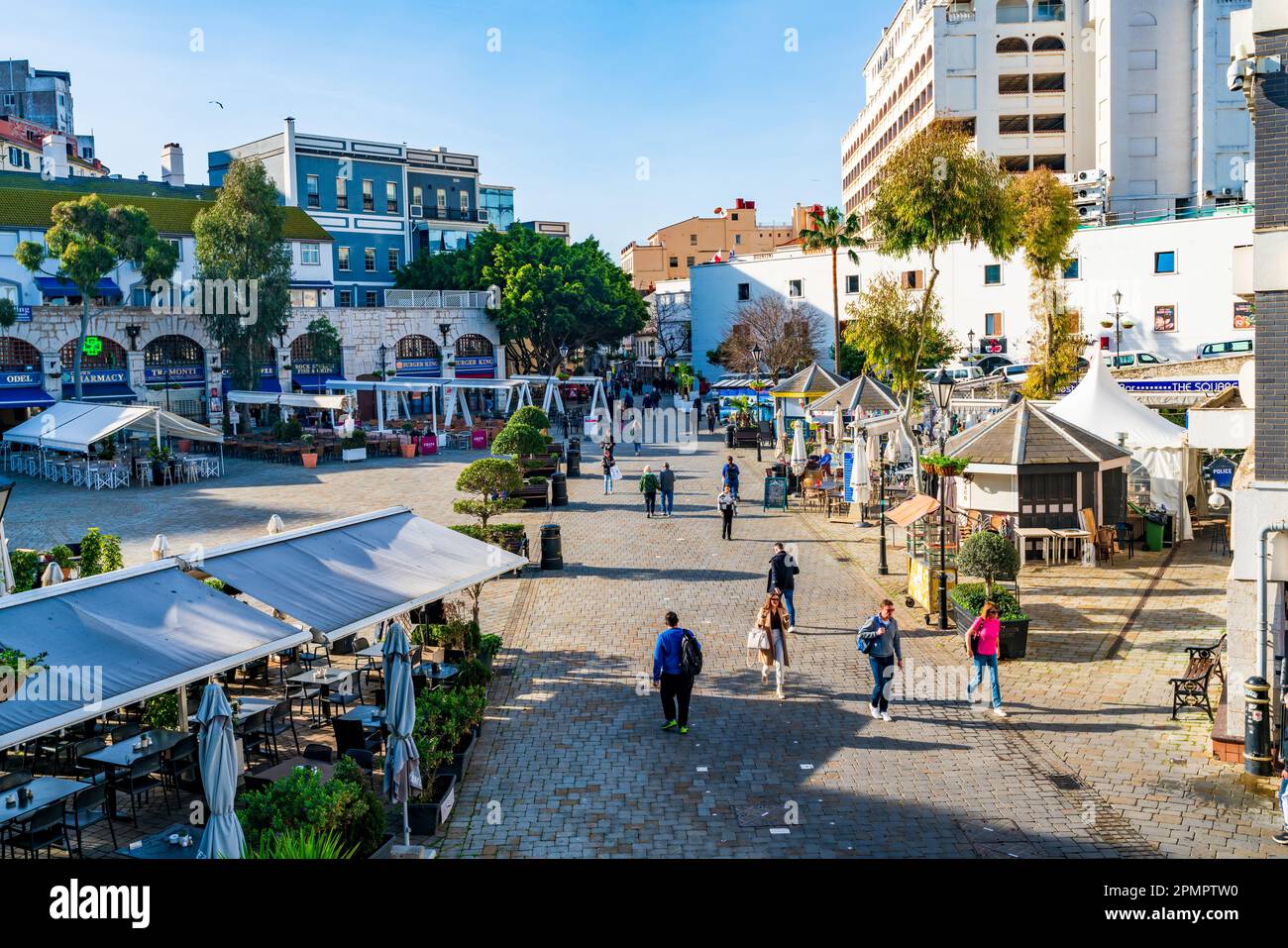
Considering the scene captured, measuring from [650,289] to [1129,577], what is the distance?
315ft

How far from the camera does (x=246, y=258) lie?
50.2 m

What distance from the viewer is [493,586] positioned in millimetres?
21141

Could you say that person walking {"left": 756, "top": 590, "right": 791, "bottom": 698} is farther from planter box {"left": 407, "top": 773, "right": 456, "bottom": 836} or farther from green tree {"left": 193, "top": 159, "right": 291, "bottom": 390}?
green tree {"left": 193, "top": 159, "right": 291, "bottom": 390}

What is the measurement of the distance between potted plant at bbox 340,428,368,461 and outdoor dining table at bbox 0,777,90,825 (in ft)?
106

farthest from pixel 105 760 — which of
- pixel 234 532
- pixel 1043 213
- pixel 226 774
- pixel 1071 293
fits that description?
pixel 1071 293

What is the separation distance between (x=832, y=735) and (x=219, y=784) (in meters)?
6.99

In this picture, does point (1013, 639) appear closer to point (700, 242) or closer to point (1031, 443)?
point (1031, 443)

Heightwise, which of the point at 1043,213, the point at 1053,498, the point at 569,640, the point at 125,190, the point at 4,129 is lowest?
the point at 569,640

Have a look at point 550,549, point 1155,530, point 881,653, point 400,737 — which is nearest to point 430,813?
point 400,737

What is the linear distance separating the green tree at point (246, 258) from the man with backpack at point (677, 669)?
42860 millimetres

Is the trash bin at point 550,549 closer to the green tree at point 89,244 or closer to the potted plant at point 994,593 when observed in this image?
the potted plant at point 994,593

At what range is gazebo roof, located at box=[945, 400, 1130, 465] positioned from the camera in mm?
22688
